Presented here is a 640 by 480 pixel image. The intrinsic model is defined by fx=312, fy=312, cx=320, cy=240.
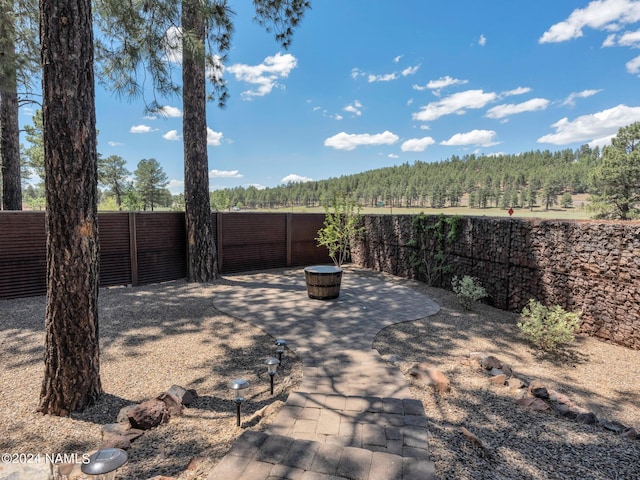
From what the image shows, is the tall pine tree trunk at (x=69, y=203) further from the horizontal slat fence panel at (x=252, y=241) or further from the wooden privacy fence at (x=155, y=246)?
the horizontal slat fence panel at (x=252, y=241)

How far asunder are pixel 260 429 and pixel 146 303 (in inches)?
189

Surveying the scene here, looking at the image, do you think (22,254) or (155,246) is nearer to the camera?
(22,254)

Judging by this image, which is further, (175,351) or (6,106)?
(6,106)

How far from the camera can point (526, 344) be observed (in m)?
4.59

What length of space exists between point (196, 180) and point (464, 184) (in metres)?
83.4

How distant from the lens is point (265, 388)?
10.8 ft

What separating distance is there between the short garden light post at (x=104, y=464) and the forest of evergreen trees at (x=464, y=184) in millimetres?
64129

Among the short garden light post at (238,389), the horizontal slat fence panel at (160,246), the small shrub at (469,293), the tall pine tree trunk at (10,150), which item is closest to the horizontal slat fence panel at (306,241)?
the horizontal slat fence panel at (160,246)

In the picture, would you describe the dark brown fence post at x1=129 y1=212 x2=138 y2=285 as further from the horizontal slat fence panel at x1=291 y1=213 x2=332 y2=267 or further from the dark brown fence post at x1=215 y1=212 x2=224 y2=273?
the horizontal slat fence panel at x1=291 y1=213 x2=332 y2=267

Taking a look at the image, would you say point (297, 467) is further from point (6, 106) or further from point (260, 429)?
point (6, 106)

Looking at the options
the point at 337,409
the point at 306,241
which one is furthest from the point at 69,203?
the point at 306,241

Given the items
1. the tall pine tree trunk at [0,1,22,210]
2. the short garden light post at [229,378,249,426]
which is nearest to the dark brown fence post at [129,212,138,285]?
the tall pine tree trunk at [0,1,22,210]

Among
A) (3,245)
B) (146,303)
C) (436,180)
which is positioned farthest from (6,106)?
(436,180)

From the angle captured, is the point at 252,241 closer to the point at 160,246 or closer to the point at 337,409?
the point at 160,246
